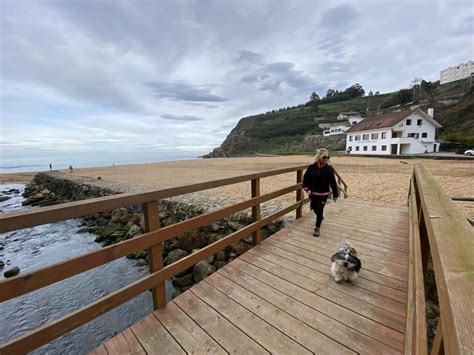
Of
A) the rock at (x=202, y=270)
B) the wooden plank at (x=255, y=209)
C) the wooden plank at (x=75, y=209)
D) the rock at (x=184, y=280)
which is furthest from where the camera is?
the rock at (x=184, y=280)

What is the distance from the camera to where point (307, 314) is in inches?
87.3

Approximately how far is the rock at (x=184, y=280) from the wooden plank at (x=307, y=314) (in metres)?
2.21

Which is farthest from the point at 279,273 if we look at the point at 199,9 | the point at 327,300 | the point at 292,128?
the point at 292,128

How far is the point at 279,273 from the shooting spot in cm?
294

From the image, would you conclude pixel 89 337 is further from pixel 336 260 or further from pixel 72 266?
pixel 336 260

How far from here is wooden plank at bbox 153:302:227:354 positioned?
187cm

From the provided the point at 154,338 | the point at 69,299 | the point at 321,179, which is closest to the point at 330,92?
the point at 321,179

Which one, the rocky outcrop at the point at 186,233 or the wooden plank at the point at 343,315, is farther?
the rocky outcrop at the point at 186,233

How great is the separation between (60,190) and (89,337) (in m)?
16.7

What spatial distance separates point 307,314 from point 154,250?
1649 millimetres

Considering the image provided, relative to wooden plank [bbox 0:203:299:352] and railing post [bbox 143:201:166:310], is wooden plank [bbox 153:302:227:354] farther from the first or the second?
wooden plank [bbox 0:203:299:352]

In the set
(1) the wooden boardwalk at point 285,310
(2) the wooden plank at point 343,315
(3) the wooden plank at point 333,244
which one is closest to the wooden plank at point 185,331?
(1) the wooden boardwalk at point 285,310

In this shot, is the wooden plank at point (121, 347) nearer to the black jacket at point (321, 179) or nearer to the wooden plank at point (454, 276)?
the wooden plank at point (454, 276)

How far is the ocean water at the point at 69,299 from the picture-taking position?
13.5ft
